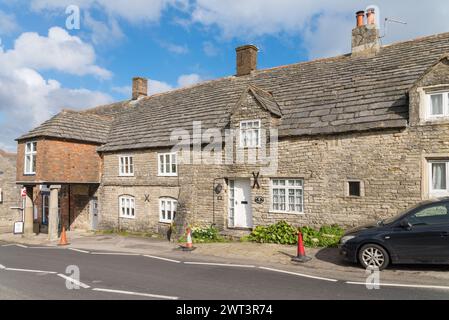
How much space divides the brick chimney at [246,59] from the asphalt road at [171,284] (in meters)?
12.7

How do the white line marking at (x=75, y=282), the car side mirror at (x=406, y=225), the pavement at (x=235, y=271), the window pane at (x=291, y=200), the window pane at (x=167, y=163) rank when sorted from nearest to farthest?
the pavement at (x=235, y=271) → the white line marking at (x=75, y=282) → the car side mirror at (x=406, y=225) → the window pane at (x=291, y=200) → the window pane at (x=167, y=163)

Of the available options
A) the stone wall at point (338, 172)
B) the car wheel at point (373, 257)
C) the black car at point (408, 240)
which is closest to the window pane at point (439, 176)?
the stone wall at point (338, 172)

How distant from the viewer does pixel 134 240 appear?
17.2 m

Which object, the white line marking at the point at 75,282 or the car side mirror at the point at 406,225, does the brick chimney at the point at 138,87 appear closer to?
the white line marking at the point at 75,282

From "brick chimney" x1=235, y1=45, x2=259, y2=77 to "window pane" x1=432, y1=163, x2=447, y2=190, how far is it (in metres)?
11.5

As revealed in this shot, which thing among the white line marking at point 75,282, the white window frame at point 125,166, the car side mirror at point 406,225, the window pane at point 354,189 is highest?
the white window frame at point 125,166

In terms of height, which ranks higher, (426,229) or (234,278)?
(426,229)

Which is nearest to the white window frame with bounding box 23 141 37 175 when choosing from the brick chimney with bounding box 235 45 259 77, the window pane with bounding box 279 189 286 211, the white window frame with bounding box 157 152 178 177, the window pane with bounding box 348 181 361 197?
the white window frame with bounding box 157 152 178 177

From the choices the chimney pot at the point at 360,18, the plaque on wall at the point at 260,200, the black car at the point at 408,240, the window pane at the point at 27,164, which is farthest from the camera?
the window pane at the point at 27,164

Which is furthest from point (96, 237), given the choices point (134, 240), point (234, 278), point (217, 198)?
point (234, 278)

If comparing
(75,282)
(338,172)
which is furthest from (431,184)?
(75,282)

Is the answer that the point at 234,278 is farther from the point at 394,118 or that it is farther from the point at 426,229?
the point at 394,118

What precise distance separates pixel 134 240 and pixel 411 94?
532 inches

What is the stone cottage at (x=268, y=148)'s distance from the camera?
1194 cm
